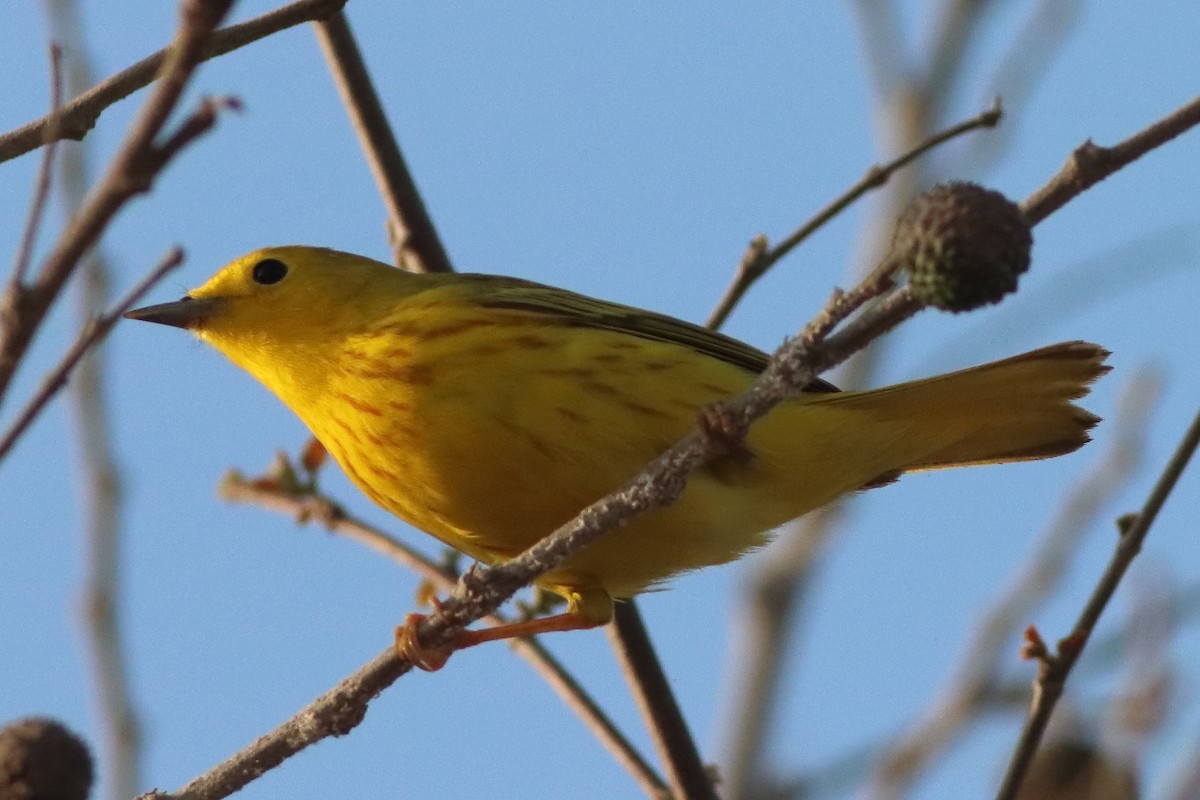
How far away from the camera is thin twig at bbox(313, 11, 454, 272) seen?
484 cm

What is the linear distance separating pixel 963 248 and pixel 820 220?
7.62 ft

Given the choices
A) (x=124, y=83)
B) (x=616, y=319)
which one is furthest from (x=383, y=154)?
(x=124, y=83)

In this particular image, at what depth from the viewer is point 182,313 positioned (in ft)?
17.0

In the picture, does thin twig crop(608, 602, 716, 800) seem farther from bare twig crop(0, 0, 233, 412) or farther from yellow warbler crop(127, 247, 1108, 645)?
bare twig crop(0, 0, 233, 412)

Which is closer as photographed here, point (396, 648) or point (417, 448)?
point (396, 648)

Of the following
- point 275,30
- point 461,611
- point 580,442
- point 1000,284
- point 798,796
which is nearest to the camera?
point 1000,284

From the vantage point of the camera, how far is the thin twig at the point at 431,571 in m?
4.44

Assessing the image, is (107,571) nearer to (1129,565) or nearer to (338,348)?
(338,348)

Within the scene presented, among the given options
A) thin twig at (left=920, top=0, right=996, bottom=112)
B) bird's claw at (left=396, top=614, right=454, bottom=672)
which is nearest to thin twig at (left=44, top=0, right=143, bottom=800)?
bird's claw at (left=396, top=614, right=454, bottom=672)

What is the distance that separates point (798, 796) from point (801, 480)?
1.00 m

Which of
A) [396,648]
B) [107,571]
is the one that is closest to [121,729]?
[107,571]

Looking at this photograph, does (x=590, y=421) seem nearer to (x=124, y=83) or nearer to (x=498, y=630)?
(x=498, y=630)

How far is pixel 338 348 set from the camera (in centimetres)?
480

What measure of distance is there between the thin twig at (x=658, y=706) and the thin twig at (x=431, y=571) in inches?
3.2
